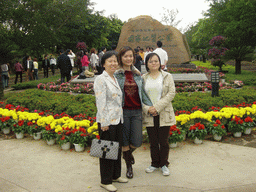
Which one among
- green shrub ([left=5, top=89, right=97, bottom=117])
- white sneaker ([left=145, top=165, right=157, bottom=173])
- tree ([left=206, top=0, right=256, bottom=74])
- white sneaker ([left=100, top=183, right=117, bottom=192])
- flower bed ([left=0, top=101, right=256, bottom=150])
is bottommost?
white sneaker ([left=100, top=183, right=117, bottom=192])

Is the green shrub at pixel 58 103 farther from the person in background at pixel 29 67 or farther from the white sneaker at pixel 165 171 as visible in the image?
the person in background at pixel 29 67

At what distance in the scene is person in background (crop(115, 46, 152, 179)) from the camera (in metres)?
3.55

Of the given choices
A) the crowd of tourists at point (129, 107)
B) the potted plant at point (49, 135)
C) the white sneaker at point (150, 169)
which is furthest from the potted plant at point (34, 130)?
the white sneaker at point (150, 169)

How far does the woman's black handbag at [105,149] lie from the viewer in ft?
10.7

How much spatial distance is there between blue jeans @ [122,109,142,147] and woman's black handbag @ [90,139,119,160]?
33 cm

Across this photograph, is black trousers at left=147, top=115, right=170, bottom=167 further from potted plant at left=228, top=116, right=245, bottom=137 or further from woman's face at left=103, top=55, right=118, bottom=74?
potted plant at left=228, top=116, right=245, bottom=137

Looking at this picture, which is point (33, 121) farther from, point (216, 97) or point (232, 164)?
point (216, 97)

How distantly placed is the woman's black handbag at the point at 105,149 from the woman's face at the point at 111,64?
878 millimetres

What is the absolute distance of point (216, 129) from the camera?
505 cm

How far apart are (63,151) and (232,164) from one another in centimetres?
283

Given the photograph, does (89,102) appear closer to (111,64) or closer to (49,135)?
(49,135)

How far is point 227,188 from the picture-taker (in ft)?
10.9

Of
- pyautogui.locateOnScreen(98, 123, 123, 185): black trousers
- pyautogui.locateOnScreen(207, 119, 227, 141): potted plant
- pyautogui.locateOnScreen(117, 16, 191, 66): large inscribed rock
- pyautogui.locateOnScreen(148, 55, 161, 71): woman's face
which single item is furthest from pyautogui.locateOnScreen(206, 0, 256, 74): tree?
pyautogui.locateOnScreen(98, 123, 123, 185): black trousers

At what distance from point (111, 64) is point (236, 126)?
312 centimetres
